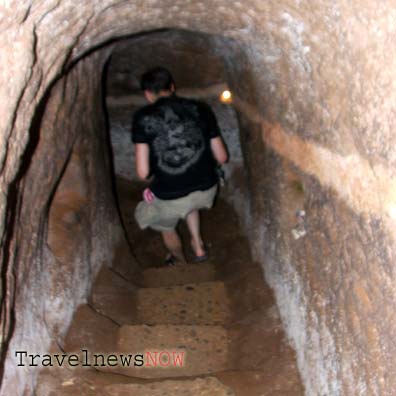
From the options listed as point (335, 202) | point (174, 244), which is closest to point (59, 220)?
point (174, 244)

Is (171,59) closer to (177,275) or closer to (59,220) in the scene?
(177,275)

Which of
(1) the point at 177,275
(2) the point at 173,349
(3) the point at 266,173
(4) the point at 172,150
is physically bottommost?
(2) the point at 173,349

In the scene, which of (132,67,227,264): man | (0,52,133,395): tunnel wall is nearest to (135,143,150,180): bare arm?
(132,67,227,264): man

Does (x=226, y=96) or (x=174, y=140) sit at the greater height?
(x=226, y=96)

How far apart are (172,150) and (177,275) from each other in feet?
3.77

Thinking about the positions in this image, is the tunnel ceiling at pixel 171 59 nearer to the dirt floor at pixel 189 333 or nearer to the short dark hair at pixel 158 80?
the short dark hair at pixel 158 80

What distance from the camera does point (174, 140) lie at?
334 centimetres

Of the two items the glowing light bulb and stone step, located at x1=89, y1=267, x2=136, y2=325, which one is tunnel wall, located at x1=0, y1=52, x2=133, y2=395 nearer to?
stone step, located at x1=89, y1=267, x2=136, y2=325

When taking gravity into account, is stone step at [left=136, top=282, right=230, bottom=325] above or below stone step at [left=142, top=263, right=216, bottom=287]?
below

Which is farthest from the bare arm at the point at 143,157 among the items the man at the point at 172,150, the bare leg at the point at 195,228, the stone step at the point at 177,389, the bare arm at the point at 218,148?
the stone step at the point at 177,389

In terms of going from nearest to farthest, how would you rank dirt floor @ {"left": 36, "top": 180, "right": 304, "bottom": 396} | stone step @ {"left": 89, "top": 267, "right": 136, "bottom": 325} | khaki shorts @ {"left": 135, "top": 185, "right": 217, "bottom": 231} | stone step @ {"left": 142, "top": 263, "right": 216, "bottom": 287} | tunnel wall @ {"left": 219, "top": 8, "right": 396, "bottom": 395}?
tunnel wall @ {"left": 219, "top": 8, "right": 396, "bottom": 395}, dirt floor @ {"left": 36, "top": 180, "right": 304, "bottom": 396}, stone step @ {"left": 89, "top": 267, "right": 136, "bottom": 325}, khaki shorts @ {"left": 135, "top": 185, "right": 217, "bottom": 231}, stone step @ {"left": 142, "top": 263, "right": 216, "bottom": 287}

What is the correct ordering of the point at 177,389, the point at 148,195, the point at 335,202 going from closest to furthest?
the point at 335,202
the point at 177,389
the point at 148,195

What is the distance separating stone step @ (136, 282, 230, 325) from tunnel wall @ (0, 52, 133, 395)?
427 mm

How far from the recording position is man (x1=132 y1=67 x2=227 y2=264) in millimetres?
3264
